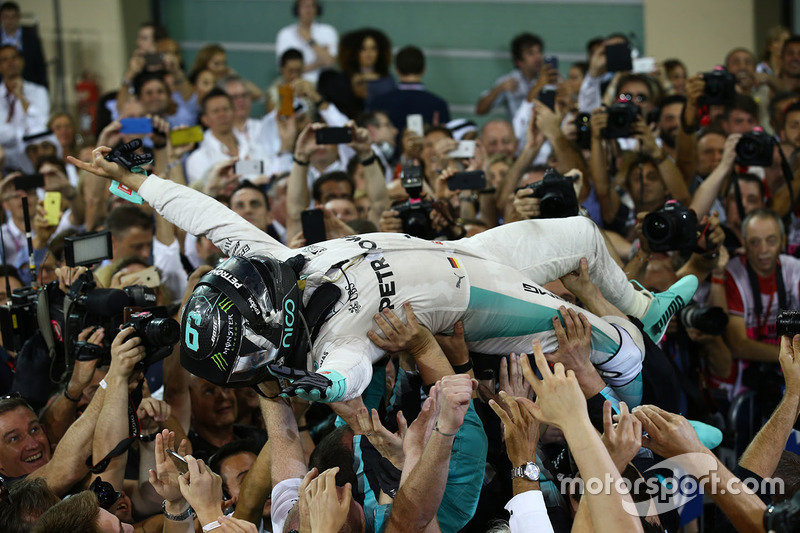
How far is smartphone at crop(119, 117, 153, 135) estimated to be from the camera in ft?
20.2

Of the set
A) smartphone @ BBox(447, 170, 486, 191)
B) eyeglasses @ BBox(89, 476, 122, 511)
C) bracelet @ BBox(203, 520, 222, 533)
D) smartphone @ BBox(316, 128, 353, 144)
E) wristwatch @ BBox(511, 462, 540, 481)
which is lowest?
eyeglasses @ BBox(89, 476, 122, 511)

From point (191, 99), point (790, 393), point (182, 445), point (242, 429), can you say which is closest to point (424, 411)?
point (182, 445)

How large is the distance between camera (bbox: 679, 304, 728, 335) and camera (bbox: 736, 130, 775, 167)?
1.30 metres

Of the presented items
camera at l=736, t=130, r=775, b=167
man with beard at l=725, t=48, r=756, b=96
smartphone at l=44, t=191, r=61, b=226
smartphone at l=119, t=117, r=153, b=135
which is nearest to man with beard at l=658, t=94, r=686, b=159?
man with beard at l=725, t=48, r=756, b=96

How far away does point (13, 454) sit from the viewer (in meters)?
4.21

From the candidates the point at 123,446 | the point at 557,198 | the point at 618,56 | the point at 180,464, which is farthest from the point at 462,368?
the point at 618,56

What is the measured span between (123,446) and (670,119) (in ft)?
18.5

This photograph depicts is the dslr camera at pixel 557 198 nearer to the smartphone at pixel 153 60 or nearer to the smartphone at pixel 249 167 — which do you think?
the smartphone at pixel 249 167

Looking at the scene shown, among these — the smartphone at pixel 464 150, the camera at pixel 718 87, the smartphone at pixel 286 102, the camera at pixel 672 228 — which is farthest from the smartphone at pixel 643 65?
the camera at pixel 672 228

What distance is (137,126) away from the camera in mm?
6188

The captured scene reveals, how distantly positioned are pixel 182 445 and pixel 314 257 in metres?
0.93

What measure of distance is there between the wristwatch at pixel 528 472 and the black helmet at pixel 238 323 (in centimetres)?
93

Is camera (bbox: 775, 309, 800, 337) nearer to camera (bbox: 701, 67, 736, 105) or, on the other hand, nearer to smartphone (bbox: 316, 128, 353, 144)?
smartphone (bbox: 316, 128, 353, 144)

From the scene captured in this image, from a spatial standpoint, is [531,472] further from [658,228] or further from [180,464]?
[658,228]
